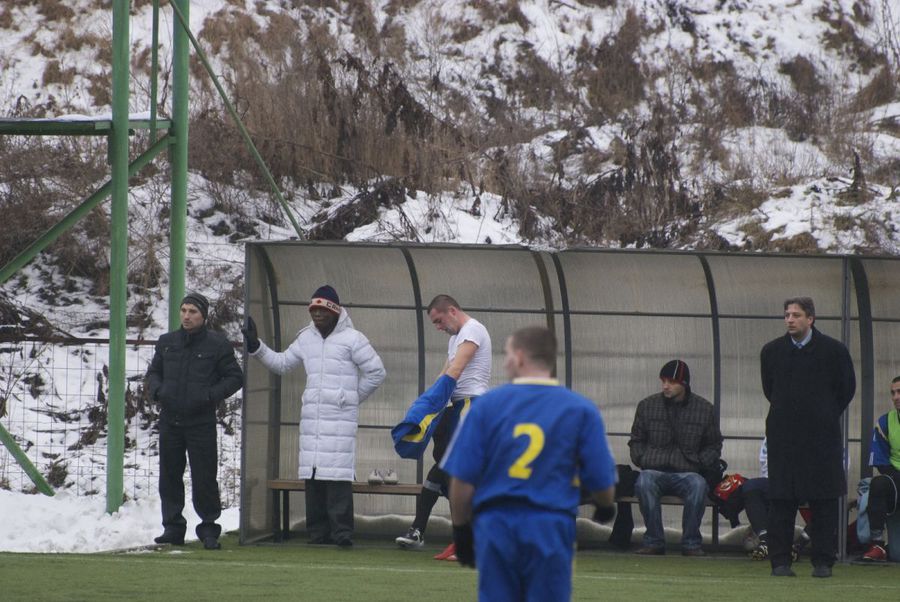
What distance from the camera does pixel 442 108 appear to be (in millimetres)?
23234

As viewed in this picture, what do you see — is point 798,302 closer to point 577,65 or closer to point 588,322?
point 588,322

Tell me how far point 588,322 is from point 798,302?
9.80 feet

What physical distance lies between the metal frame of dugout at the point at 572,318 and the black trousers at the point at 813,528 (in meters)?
2.31

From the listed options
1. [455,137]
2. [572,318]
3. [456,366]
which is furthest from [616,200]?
[456,366]

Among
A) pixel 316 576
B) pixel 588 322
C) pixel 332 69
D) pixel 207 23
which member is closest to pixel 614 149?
pixel 332 69

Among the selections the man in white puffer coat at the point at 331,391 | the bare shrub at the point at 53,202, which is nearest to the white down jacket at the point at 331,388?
the man in white puffer coat at the point at 331,391

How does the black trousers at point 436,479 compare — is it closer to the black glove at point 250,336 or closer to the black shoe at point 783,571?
the black glove at point 250,336

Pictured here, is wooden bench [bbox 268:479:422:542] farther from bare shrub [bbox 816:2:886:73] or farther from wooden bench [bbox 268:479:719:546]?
bare shrub [bbox 816:2:886:73]

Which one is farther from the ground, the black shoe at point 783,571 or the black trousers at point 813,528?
the black trousers at point 813,528

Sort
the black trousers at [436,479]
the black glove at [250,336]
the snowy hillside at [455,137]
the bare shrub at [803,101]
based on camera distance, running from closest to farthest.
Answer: the black trousers at [436,479] < the black glove at [250,336] < the snowy hillside at [455,137] < the bare shrub at [803,101]

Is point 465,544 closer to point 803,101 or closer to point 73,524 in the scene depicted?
point 73,524

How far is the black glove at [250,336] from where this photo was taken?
9820mm

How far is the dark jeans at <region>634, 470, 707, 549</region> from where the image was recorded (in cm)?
1005

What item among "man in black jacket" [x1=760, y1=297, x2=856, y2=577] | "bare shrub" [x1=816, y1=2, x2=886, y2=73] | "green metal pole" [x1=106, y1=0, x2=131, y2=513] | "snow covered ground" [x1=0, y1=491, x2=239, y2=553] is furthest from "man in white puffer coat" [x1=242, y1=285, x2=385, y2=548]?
"bare shrub" [x1=816, y1=2, x2=886, y2=73]
